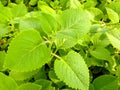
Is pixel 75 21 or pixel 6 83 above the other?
pixel 75 21

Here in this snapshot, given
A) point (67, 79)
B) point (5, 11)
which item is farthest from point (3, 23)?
point (67, 79)

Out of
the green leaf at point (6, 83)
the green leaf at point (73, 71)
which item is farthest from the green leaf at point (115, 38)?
the green leaf at point (6, 83)

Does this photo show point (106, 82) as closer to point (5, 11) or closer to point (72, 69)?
point (72, 69)

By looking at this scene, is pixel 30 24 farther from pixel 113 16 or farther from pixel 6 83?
pixel 113 16

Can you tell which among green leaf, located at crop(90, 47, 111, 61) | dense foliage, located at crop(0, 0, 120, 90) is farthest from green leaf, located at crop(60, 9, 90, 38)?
green leaf, located at crop(90, 47, 111, 61)

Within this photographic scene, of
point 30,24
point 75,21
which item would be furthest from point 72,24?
point 30,24

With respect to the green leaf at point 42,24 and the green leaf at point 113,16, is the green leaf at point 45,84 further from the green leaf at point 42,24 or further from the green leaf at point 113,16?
the green leaf at point 113,16
